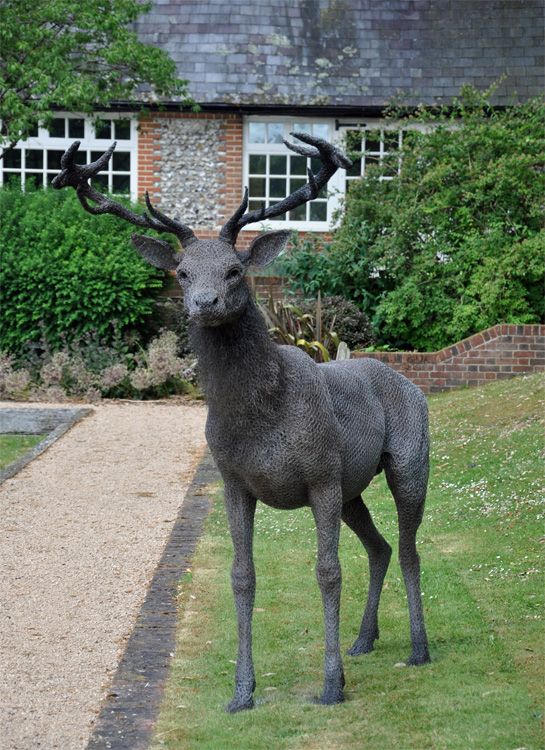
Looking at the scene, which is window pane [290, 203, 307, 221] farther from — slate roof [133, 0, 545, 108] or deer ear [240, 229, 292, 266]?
deer ear [240, 229, 292, 266]

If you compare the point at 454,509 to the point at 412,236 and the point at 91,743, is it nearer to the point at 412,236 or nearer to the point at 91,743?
the point at 91,743

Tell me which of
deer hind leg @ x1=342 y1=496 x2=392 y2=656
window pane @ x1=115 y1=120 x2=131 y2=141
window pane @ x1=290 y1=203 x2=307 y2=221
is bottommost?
deer hind leg @ x1=342 y1=496 x2=392 y2=656

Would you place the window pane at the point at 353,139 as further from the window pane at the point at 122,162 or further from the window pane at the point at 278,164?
the window pane at the point at 122,162

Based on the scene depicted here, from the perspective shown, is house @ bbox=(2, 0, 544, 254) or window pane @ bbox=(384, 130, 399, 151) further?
house @ bbox=(2, 0, 544, 254)

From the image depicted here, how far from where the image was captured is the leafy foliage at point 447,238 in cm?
1742

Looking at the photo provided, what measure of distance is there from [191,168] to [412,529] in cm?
1672

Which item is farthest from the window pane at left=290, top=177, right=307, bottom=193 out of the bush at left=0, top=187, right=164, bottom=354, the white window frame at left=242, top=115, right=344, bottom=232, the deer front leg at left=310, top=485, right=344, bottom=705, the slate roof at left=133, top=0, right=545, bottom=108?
the deer front leg at left=310, top=485, right=344, bottom=705

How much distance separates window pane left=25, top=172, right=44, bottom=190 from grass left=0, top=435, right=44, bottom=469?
19.4ft

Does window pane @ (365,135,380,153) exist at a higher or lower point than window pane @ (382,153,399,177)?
higher

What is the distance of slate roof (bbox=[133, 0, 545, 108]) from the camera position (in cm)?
2220

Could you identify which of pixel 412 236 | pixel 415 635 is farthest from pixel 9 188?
pixel 415 635

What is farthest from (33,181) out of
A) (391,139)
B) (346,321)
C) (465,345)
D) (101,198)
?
(101,198)

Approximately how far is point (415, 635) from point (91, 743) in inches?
75.3

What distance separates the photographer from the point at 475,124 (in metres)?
18.9
